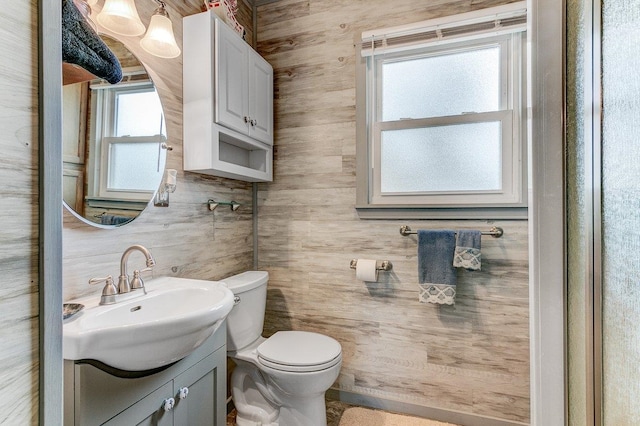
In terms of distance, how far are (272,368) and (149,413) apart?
1.93 ft

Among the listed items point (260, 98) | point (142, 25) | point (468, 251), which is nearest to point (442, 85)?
point (468, 251)

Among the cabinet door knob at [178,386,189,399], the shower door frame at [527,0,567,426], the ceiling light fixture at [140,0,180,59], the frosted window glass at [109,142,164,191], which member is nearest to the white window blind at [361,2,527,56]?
the ceiling light fixture at [140,0,180,59]

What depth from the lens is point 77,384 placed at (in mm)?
830

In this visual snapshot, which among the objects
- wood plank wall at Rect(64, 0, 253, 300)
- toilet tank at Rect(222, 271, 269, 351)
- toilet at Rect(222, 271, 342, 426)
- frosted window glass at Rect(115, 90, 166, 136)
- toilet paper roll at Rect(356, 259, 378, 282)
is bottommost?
toilet at Rect(222, 271, 342, 426)

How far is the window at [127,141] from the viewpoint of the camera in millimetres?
1207

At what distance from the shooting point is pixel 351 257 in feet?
6.41

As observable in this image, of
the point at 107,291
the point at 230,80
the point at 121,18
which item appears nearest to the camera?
the point at 107,291

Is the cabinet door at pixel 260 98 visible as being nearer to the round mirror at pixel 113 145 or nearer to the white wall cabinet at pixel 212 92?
the white wall cabinet at pixel 212 92

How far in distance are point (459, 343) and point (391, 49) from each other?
1707 millimetres

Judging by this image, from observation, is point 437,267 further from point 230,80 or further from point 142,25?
point 142,25

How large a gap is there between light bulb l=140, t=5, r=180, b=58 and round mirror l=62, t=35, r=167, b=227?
0.32 ft

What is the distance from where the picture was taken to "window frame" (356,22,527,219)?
1.68 metres

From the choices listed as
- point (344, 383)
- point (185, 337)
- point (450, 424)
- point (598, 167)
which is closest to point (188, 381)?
point (185, 337)

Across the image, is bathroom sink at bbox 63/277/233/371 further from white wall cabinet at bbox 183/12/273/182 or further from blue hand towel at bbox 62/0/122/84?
blue hand towel at bbox 62/0/122/84
